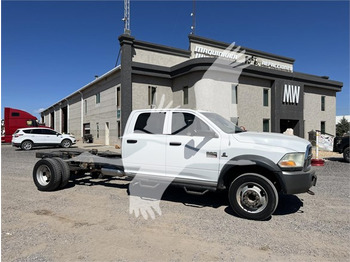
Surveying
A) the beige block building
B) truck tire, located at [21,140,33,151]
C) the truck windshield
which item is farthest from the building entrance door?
truck tire, located at [21,140,33,151]

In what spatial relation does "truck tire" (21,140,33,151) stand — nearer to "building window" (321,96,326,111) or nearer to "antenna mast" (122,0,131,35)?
"antenna mast" (122,0,131,35)

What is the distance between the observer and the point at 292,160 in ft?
14.6

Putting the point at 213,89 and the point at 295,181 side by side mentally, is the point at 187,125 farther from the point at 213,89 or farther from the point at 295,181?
the point at 213,89

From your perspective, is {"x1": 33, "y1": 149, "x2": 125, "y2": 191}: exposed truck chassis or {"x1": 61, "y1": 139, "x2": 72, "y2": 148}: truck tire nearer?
{"x1": 33, "y1": 149, "x2": 125, "y2": 191}: exposed truck chassis

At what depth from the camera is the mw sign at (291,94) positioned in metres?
23.0

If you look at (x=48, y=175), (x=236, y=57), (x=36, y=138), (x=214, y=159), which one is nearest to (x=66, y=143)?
(x=36, y=138)

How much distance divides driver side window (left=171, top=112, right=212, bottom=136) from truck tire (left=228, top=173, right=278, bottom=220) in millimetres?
1223

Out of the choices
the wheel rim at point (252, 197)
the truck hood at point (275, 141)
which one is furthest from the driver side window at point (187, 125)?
the wheel rim at point (252, 197)

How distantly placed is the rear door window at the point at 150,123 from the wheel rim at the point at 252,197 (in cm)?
211

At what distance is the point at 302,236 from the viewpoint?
153 inches

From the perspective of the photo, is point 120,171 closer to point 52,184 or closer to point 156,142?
point 156,142

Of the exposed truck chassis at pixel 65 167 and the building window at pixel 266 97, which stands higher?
the building window at pixel 266 97

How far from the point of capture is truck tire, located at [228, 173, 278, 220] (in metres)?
4.40

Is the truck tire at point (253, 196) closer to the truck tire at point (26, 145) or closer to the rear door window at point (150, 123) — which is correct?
the rear door window at point (150, 123)
